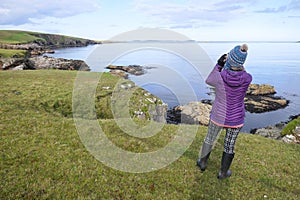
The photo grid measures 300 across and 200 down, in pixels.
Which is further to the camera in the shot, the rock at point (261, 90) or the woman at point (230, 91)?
the rock at point (261, 90)

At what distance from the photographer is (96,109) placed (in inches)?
707

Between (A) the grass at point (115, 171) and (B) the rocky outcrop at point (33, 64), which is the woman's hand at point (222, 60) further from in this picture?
(B) the rocky outcrop at point (33, 64)

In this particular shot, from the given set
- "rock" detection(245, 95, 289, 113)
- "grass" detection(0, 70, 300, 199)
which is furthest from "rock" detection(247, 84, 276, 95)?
"grass" detection(0, 70, 300, 199)

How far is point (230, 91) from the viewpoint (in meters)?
6.54

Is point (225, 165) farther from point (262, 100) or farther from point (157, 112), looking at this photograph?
point (262, 100)

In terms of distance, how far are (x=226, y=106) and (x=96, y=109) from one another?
43.3 feet

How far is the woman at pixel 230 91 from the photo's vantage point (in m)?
6.23

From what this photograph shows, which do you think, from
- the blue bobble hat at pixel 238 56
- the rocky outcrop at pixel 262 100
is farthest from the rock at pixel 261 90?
the blue bobble hat at pixel 238 56

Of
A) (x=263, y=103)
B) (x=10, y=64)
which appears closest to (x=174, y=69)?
(x=10, y=64)

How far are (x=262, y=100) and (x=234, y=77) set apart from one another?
44.9m

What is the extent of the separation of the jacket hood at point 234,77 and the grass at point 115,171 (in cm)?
356

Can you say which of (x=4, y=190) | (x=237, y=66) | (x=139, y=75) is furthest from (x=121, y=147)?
(x=139, y=75)

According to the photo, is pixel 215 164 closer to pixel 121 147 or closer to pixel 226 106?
pixel 226 106

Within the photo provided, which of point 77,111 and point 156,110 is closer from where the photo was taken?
point 77,111
